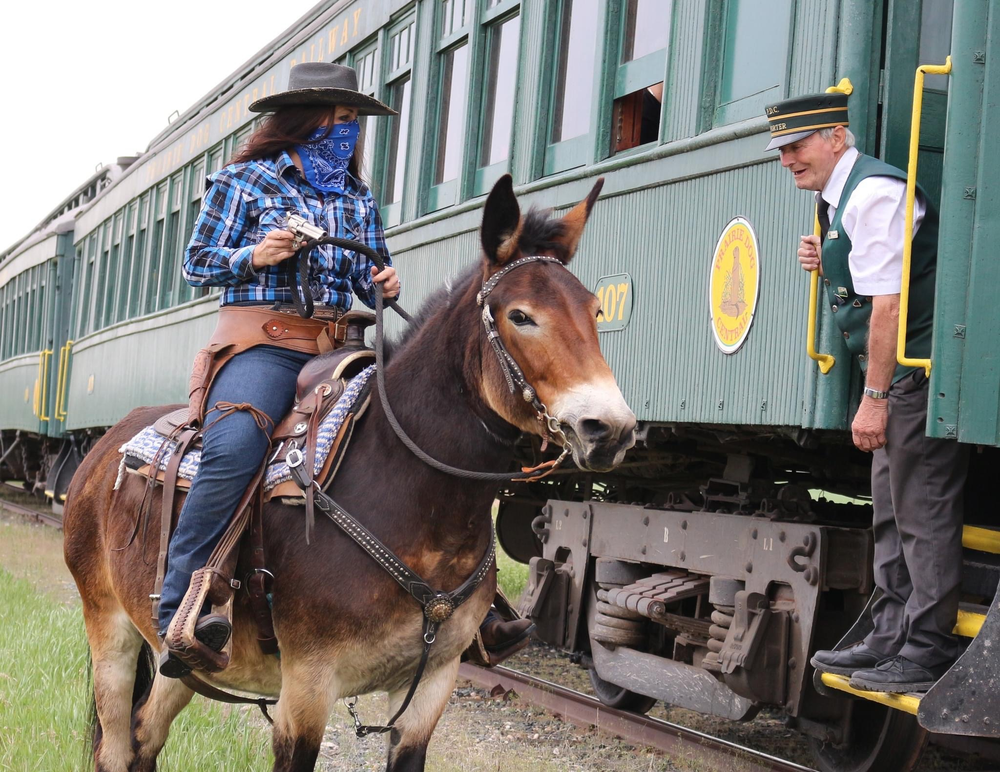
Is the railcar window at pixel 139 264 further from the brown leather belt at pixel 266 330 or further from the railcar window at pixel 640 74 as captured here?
the brown leather belt at pixel 266 330

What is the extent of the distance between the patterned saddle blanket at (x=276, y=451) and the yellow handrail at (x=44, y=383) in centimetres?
1558

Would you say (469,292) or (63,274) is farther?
(63,274)

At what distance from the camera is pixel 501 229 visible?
11.2 feet

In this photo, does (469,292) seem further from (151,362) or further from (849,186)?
(151,362)

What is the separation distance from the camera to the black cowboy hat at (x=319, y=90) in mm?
4016

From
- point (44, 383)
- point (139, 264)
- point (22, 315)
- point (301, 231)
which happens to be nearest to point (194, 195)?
point (139, 264)

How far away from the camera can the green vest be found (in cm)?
374

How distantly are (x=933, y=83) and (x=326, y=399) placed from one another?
2321 mm

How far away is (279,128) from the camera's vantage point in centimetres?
405

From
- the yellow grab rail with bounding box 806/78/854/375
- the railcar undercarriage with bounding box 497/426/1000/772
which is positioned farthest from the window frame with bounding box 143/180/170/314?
the yellow grab rail with bounding box 806/78/854/375

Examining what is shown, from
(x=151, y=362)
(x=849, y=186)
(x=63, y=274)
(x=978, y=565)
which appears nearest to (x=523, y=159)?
(x=849, y=186)

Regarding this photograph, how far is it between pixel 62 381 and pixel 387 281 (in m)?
15.9

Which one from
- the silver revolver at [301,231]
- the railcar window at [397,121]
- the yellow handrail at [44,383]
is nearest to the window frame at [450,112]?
the railcar window at [397,121]

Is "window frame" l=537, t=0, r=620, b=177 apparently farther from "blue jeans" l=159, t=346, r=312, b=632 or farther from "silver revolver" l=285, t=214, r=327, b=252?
"blue jeans" l=159, t=346, r=312, b=632
